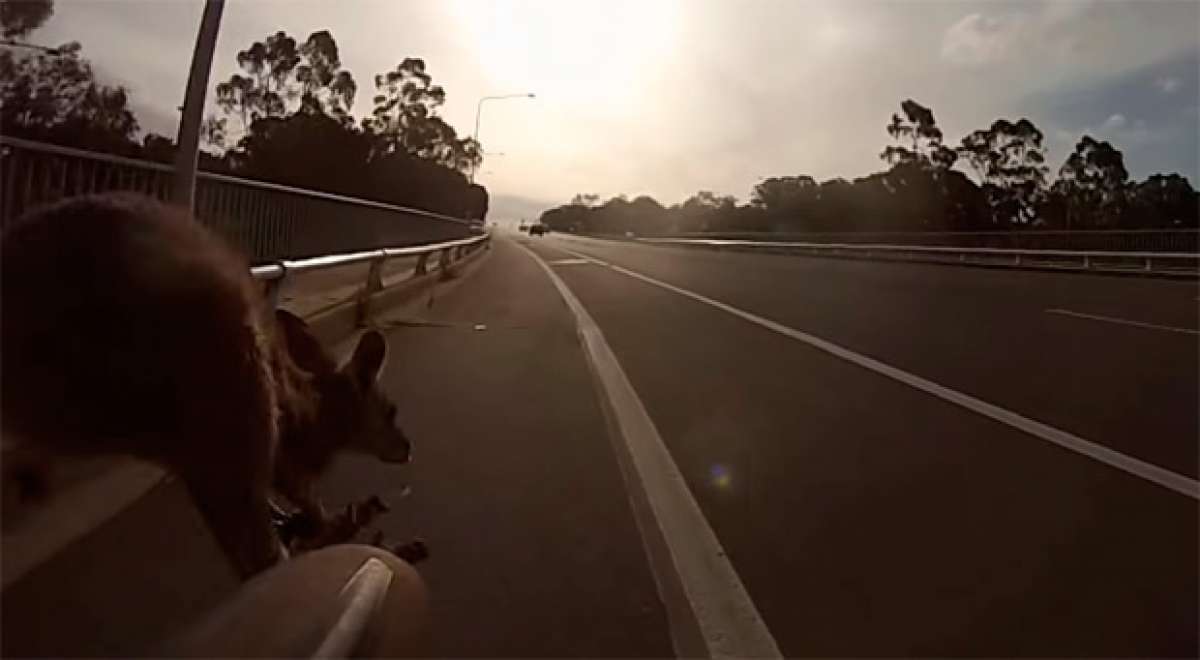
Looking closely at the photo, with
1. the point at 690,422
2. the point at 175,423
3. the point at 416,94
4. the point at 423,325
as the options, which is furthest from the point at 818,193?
the point at 175,423

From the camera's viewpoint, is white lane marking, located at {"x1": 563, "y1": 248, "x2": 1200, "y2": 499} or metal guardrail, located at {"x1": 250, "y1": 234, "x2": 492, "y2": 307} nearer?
white lane marking, located at {"x1": 563, "y1": 248, "x2": 1200, "y2": 499}

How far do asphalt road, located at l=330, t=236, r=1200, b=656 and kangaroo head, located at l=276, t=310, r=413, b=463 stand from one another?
2.81ft

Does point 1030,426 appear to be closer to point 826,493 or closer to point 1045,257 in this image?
point 826,493

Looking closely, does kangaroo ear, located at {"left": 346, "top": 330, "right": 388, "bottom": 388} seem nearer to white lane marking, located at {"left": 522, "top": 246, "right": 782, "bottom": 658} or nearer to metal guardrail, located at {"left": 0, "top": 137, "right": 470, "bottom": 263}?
metal guardrail, located at {"left": 0, "top": 137, "right": 470, "bottom": 263}

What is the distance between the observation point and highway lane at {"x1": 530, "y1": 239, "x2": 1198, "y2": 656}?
185 inches

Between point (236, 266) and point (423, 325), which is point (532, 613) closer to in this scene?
point (236, 266)

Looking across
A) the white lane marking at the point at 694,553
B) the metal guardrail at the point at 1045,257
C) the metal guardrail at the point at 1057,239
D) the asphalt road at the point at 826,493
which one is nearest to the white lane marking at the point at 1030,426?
the asphalt road at the point at 826,493

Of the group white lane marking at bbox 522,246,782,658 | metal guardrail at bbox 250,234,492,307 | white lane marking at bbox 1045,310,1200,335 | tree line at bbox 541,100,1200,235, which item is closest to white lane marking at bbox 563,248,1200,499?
white lane marking at bbox 522,246,782,658

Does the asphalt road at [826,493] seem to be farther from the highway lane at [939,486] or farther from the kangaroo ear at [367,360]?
the kangaroo ear at [367,360]

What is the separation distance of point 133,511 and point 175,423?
2.44 m

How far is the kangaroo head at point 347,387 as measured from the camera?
3.70 metres

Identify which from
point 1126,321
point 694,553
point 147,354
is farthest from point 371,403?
point 1126,321

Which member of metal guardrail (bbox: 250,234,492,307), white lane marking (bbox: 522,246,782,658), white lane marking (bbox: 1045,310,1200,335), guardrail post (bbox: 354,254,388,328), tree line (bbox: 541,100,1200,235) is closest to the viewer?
white lane marking (bbox: 522,246,782,658)

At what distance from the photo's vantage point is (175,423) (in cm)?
284
